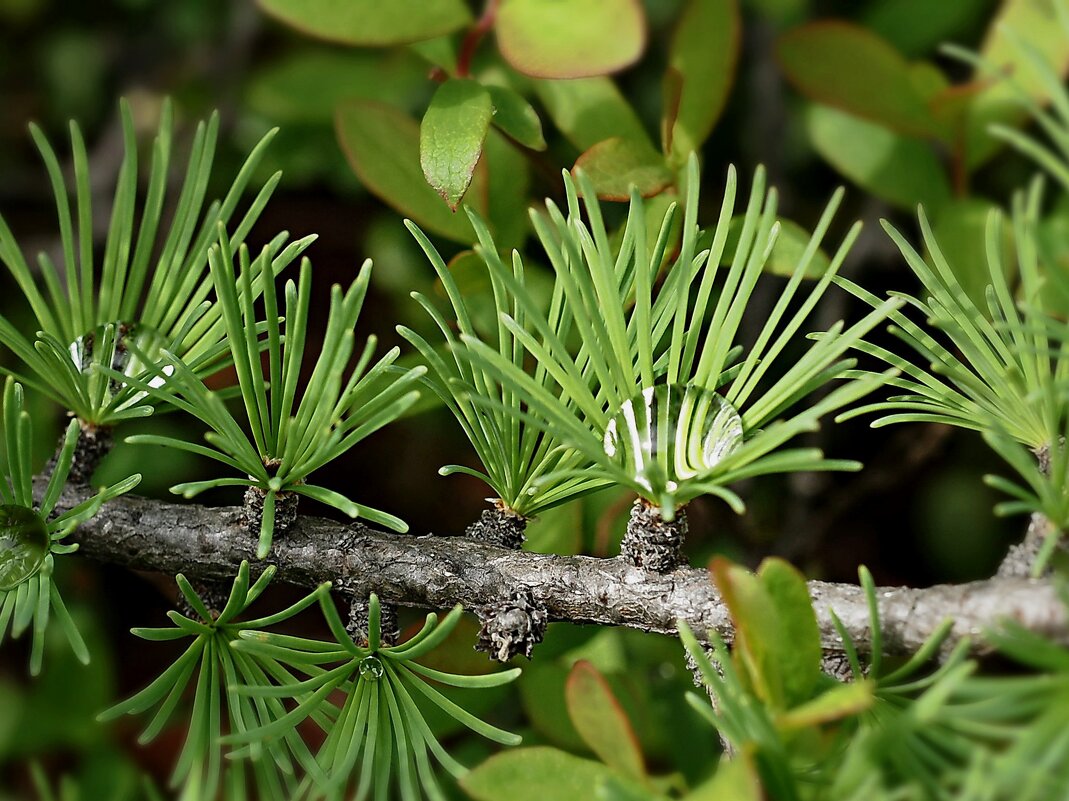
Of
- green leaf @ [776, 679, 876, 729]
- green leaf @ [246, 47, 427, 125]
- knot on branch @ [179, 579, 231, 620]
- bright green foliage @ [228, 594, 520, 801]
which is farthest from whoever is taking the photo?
green leaf @ [246, 47, 427, 125]

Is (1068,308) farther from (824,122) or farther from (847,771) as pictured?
(847,771)

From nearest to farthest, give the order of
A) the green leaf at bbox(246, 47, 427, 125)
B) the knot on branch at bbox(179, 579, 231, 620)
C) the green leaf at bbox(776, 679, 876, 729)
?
the green leaf at bbox(776, 679, 876, 729) < the knot on branch at bbox(179, 579, 231, 620) < the green leaf at bbox(246, 47, 427, 125)

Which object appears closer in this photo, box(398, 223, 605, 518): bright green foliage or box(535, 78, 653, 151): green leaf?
box(398, 223, 605, 518): bright green foliage

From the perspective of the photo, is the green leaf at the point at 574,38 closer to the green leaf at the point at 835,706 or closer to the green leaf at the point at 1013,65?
the green leaf at the point at 1013,65

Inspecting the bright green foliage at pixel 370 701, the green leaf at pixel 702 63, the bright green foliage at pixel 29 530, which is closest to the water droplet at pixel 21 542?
the bright green foliage at pixel 29 530

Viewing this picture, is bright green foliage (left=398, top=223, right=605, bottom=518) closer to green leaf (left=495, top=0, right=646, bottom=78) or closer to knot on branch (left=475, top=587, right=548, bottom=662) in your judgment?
knot on branch (left=475, top=587, right=548, bottom=662)

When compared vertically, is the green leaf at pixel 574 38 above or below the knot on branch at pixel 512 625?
above

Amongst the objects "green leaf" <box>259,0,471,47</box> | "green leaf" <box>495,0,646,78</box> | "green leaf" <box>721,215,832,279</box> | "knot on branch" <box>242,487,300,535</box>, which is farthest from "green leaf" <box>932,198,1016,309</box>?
"knot on branch" <box>242,487,300,535</box>
